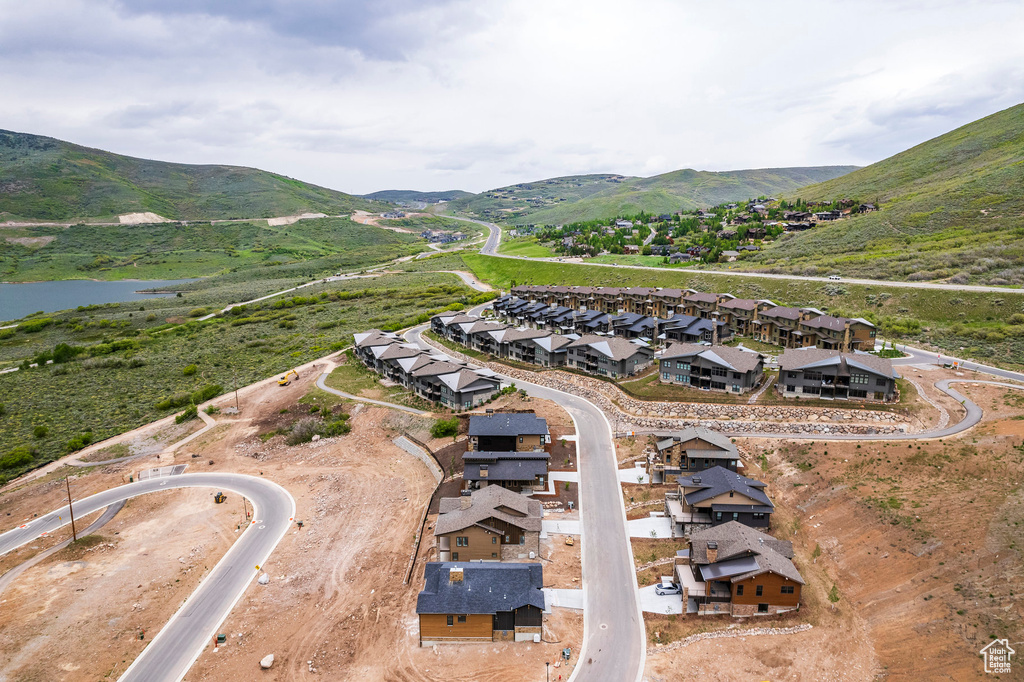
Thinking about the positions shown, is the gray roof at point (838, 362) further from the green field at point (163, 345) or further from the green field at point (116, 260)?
the green field at point (116, 260)

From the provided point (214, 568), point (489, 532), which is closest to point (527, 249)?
point (489, 532)

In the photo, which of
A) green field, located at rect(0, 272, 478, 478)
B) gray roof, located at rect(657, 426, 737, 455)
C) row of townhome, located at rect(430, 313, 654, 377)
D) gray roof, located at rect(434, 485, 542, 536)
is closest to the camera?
gray roof, located at rect(434, 485, 542, 536)

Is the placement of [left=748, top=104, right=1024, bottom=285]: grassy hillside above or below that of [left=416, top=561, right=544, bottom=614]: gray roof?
above

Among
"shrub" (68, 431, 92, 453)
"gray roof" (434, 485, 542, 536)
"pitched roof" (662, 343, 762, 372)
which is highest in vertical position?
"pitched roof" (662, 343, 762, 372)

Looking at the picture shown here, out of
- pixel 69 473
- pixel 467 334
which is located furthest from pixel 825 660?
pixel 69 473

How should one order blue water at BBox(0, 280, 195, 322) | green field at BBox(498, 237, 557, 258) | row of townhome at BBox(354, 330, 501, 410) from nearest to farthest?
row of townhome at BBox(354, 330, 501, 410), blue water at BBox(0, 280, 195, 322), green field at BBox(498, 237, 557, 258)

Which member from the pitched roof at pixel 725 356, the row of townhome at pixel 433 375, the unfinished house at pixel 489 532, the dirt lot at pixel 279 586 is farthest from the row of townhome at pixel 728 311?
the unfinished house at pixel 489 532

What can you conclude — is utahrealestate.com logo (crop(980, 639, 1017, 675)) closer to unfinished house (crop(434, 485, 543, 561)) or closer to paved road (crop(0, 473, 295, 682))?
unfinished house (crop(434, 485, 543, 561))

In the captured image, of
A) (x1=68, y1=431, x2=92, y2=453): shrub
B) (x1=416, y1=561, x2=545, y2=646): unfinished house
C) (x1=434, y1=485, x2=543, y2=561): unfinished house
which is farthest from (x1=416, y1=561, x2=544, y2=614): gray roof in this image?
(x1=68, y1=431, x2=92, y2=453): shrub
